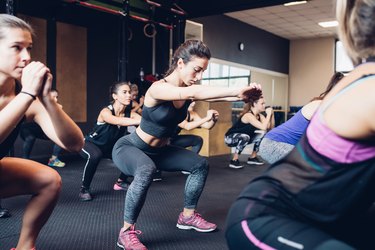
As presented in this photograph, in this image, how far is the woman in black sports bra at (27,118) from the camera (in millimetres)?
1217

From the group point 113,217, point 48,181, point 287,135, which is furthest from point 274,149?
point 48,181

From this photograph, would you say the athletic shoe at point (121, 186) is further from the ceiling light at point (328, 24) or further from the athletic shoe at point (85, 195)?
the ceiling light at point (328, 24)

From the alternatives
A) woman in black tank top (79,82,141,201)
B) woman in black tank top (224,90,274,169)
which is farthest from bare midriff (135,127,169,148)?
woman in black tank top (224,90,274,169)

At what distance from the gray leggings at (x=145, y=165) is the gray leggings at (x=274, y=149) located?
0.42m

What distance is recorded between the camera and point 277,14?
8.51 m

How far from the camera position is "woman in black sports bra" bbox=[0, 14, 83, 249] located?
1.22 meters

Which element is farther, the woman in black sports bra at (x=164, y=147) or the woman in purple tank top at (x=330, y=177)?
the woman in black sports bra at (x=164, y=147)

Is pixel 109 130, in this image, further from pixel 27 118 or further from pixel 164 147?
pixel 27 118

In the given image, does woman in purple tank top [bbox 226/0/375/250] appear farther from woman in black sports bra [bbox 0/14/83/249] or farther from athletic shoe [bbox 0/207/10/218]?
athletic shoe [bbox 0/207/10/218]

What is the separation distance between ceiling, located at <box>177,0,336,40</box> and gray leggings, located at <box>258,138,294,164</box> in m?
3.17

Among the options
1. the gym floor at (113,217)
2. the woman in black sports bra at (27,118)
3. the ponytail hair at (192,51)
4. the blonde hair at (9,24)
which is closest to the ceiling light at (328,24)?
the gym floor at (113,217)

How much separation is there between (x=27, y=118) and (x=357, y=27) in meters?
1.33

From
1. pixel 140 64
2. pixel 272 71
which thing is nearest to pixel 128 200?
pixel 140 64

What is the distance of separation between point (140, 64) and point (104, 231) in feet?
15.1
